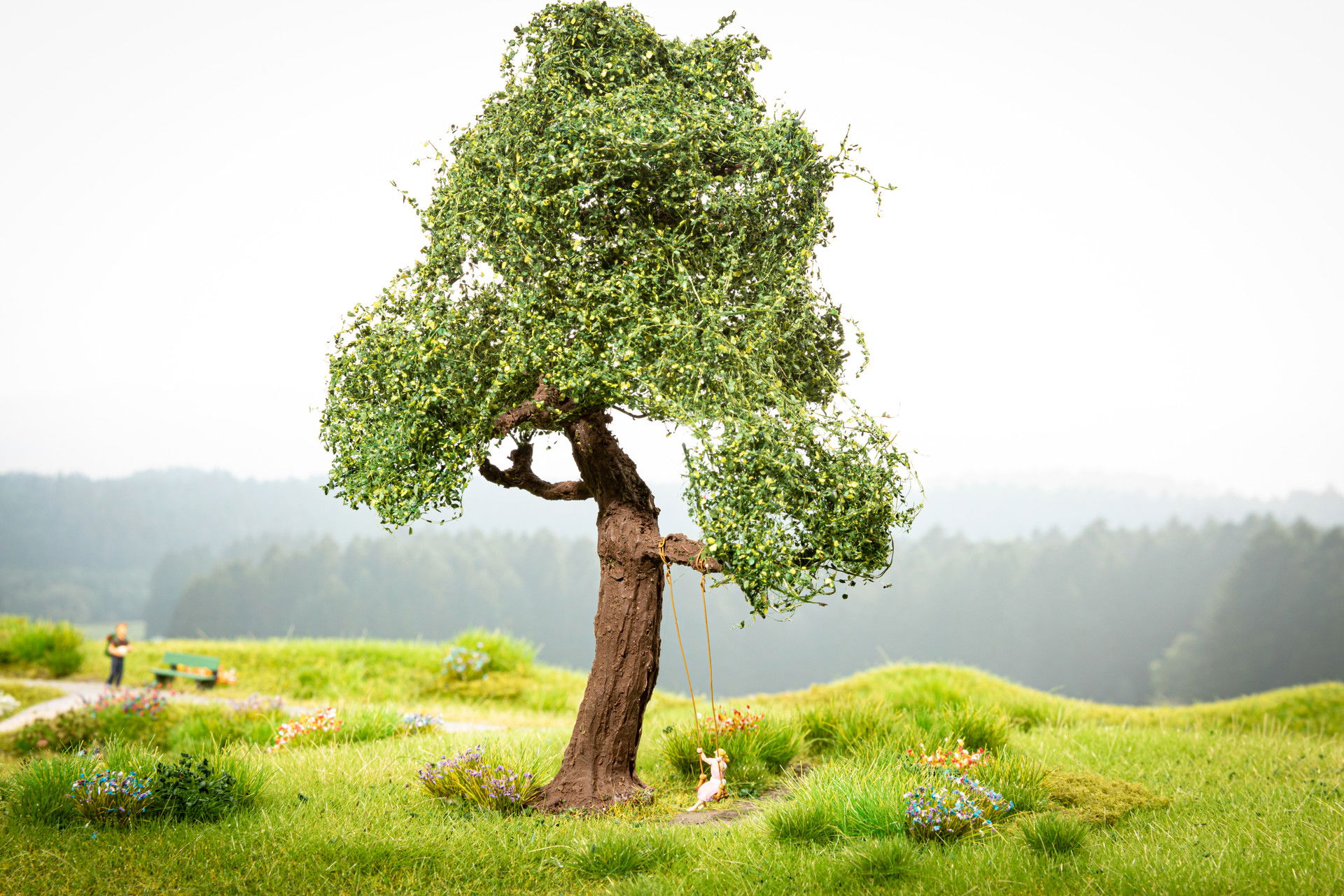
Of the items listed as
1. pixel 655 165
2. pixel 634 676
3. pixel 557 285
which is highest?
pixel 655 165

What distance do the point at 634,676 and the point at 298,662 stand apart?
42.3 ft

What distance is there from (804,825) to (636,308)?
14.5 ft

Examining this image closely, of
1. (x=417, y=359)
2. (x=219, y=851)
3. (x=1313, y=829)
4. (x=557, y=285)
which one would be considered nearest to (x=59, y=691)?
(x=219, y=851)

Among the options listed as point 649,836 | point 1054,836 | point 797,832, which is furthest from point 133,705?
point 1054,836

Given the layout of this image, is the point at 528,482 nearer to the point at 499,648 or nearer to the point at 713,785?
the point at 713,785

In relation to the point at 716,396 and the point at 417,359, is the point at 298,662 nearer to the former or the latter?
the point at 417,359

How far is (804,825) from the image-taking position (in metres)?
7.12

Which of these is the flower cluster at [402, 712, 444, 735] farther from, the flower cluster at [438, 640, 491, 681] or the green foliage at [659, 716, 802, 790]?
the flower cluster at [438, 640, 491, 681]

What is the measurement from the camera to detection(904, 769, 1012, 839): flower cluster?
699 centimetres

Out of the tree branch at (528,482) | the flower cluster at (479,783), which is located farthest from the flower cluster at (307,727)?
the tree branch at (528,482)

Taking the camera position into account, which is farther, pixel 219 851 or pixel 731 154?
pixel 731 154

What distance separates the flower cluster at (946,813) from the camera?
699 centimetres

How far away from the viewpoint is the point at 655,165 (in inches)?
290

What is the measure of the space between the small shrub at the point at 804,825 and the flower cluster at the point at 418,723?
5.94 meters
